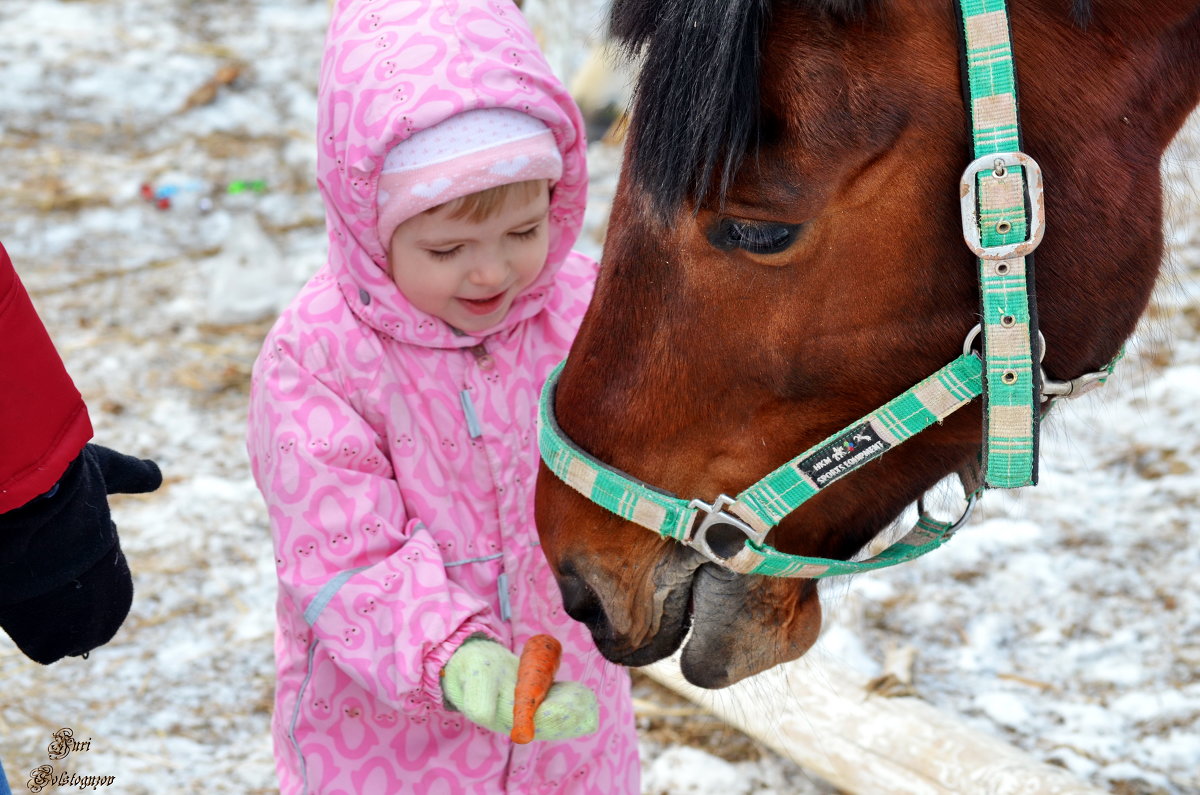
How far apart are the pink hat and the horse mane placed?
230 mm

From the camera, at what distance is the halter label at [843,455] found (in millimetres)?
1241

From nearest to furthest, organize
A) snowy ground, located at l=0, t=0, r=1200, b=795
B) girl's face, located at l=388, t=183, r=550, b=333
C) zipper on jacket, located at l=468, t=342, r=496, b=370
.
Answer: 1. girl's face, located at l=388, t=183, r=550, b=333
2. zipper on jacket, located at l=468, t=342, r=496, b=370
3. snowy ground, located at l=0, t=0, r=1200, b=795

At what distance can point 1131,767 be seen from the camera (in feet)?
7.52

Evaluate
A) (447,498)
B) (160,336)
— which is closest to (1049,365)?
(447,498)

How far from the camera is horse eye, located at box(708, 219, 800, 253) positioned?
3.80 feet

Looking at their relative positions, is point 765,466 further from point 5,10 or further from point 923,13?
point 5,10

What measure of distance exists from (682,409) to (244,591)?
205 centimetres

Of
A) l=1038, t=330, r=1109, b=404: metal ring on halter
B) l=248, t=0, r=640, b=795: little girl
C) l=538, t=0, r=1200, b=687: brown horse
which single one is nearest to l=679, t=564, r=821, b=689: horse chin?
l=538, t=0, r=1200, b=687: brown horse

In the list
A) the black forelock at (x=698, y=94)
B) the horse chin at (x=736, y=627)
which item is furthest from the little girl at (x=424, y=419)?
the black forelock at (x=698, y=94)

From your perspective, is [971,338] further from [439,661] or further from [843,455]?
[439,661]

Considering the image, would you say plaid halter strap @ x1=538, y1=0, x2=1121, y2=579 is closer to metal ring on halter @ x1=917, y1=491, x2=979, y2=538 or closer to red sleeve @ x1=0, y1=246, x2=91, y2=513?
metal ring on halter @ x1=917, y1=491, x2=979, y2=538

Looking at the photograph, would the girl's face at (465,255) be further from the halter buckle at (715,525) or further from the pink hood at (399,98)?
the halter buckle at (715,525)

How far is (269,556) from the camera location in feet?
10.1

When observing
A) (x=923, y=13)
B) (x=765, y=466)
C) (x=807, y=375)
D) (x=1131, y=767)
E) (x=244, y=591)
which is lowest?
(x=244, y=591)
